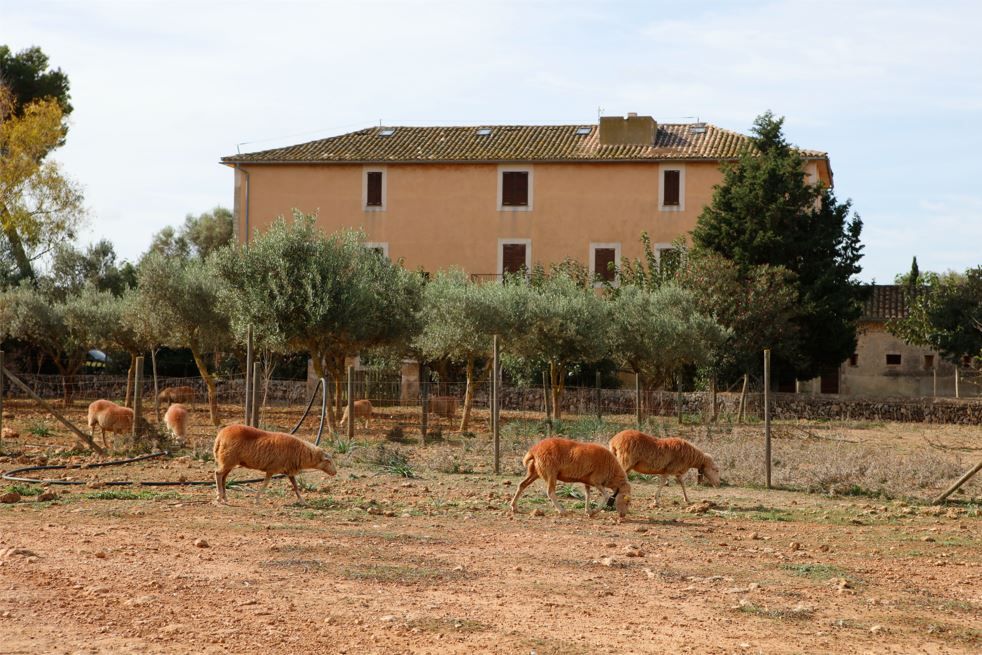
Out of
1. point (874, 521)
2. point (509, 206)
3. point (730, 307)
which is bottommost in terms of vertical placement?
point (874, 521)

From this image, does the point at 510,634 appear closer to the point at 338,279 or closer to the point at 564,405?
the point at 338,279

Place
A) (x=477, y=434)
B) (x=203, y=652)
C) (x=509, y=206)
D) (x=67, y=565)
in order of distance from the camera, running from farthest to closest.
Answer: (x=509, y=206), (x=477, y=434), (x=67, y=565), (x=203, y=652)

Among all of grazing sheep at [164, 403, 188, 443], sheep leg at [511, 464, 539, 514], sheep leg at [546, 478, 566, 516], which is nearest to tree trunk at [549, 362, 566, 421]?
grazing sheep at [164, 403, 188, 443]

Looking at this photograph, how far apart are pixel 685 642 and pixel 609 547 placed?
3753 millimetres

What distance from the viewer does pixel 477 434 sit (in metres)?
25.7

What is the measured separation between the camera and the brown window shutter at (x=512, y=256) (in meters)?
50.0

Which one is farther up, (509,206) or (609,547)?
(509,206)

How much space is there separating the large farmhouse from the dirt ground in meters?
33.5

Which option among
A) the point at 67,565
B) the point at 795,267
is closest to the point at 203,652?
the point at 67,565

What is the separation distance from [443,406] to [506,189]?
2346 cm

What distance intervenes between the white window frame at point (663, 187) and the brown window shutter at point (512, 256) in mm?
6119

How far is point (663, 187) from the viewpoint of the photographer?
48.7 metres

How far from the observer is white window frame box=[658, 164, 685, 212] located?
159ft

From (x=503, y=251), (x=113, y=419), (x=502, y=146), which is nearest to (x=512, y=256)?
(x=503, y=251)
